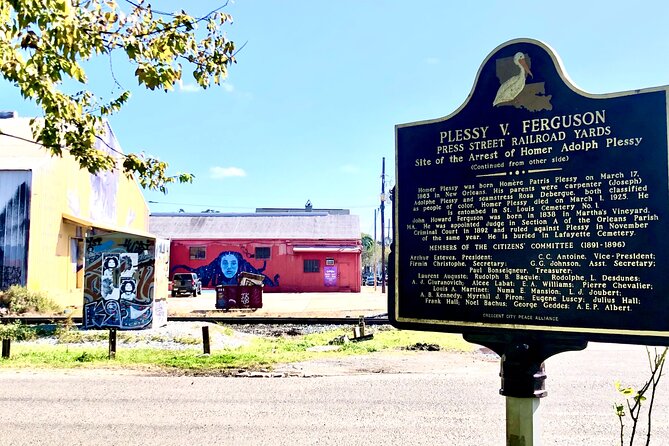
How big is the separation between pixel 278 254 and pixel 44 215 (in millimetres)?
20055

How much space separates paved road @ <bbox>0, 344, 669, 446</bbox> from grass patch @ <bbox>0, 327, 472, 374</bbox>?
3.43 feet

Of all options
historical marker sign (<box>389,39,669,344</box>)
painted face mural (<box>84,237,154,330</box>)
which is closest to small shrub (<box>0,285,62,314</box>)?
painted face mural (<box>84,237,154,330</box>)

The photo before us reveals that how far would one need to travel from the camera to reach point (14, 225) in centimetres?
2825

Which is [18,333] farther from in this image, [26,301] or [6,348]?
[26,301]

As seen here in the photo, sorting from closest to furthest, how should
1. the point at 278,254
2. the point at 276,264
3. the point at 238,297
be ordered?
the point at 238,297 → the point at 276,264 → the point at 278,254

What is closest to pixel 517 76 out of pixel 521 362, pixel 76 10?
pixel 521 362

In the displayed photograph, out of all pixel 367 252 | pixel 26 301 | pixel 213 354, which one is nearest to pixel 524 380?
pixel 213 354

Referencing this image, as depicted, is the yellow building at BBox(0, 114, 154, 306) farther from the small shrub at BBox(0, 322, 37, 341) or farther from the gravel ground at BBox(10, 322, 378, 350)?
the small shrub at BBox(0, 322, 37, 341)

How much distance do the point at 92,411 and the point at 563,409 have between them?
676 centimetres

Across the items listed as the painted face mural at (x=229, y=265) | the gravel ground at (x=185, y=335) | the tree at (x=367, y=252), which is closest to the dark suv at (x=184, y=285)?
the painted face mural at (x=229, y=265)

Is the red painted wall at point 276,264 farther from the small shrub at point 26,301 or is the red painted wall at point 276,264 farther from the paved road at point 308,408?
the paved road at point 308,408

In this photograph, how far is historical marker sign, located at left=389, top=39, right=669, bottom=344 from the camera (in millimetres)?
3965

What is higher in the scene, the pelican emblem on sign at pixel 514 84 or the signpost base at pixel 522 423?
the pelican emblem on sign at pixel 514 84

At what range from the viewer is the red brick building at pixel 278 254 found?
4541 centimetres
